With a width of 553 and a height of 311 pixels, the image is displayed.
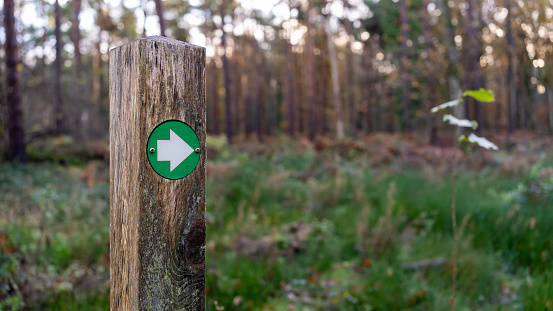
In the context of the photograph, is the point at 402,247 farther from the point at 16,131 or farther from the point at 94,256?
the point at 16,131

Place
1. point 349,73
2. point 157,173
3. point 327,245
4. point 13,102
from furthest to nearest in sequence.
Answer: point 349,73
point 13,102
point 327,245
point 157,173

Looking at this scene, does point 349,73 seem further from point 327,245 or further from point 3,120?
point 327,245

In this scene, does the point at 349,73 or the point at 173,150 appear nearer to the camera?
the point at 173,150

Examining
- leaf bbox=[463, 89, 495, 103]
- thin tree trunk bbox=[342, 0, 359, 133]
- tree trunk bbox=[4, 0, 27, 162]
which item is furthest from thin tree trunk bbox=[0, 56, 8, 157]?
thin tree trunk bbox=[342, 0, 359, 133]

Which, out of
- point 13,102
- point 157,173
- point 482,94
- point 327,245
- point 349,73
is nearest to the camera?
point 157,173

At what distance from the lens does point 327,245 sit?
14.1ft

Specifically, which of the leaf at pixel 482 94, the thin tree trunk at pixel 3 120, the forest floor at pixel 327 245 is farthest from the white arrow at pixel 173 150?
the thin tree trunk at pixel 3 120

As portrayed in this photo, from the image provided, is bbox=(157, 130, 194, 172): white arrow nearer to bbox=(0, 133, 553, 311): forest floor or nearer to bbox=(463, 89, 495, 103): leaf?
bbox=(0, 133, 553, 311): forest floor

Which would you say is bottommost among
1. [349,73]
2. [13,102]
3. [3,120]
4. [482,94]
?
[482,94]

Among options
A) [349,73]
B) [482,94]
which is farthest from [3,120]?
[349,73]

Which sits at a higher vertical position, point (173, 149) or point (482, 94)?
point (482, 94)

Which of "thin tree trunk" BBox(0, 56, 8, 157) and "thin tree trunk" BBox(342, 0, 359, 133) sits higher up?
"thin tree trunk" BBox(342, 0, 359, 133)

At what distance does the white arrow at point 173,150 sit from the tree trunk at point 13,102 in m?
9.27

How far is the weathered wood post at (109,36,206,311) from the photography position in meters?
1.26
